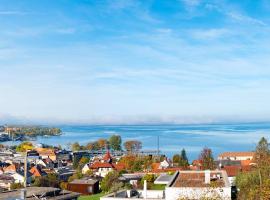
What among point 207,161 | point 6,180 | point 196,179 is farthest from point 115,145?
point 196,179

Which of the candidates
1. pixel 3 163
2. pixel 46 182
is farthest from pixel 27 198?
pixel 3 163

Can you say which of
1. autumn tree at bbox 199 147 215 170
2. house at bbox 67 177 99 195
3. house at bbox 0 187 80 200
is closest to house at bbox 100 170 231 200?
house at bbox 0 187 80 200

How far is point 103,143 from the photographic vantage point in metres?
127

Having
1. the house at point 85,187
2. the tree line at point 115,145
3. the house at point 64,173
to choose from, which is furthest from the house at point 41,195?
the tree line at point 115,145

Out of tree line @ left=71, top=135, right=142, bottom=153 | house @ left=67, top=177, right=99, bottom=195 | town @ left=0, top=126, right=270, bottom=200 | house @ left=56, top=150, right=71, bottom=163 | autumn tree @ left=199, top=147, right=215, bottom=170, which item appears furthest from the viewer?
tree line @ left=71, top=135, right=142, bottom=153

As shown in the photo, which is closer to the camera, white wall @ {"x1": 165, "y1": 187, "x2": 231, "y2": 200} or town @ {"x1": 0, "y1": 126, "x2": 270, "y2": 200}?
white wall @ {"x1": 165, "y1": 187, "x2": 231, "y2": 200}

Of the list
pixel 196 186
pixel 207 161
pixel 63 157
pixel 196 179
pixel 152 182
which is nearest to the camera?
pixel 196 186

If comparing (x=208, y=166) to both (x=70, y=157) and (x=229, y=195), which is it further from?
(x=70, y=157)

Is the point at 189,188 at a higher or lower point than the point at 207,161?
higher

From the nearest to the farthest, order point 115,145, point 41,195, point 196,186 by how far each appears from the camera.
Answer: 1. point 41,195
2. point 196,186
3. point 115,145

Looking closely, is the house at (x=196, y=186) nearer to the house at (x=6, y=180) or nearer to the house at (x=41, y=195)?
the house at (x=41, y=195)

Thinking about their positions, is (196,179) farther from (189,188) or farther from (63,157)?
(63,157)

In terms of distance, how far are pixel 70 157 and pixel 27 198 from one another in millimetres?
85705

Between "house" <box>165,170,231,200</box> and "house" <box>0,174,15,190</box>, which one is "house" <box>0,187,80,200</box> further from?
"house" <box>0,174,15,190</box>
